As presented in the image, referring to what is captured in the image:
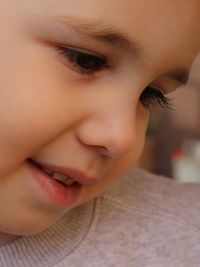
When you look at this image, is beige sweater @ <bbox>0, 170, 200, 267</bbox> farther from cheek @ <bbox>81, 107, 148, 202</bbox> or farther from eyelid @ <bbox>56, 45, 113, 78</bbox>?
eyelid @ <bbox>56, 45, 113, 78</bbox>

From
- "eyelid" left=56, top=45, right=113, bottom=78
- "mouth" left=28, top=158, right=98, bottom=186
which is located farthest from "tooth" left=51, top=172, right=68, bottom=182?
"eyelid" left=56, top=45, right=113, bottom=78

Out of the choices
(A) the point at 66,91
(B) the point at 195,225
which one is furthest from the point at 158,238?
(A) the point at 66,91

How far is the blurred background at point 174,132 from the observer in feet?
5.00

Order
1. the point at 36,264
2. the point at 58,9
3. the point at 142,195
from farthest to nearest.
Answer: the point at 142,195 → the point at 36,264 → the point at 58,9

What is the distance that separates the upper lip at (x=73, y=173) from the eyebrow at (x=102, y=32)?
5.4 inches

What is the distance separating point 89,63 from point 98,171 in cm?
12

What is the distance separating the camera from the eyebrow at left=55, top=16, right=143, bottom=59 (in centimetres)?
47

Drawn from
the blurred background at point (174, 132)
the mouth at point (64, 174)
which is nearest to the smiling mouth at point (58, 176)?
the mouth at point (64, 174)

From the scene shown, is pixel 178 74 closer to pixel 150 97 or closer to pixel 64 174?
pixel 150 97

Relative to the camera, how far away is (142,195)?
0.73m

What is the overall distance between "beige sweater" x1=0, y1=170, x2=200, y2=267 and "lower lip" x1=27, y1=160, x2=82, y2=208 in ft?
0.30

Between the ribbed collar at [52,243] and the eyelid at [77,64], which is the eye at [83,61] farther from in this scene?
the ribbed collar at [52,243]

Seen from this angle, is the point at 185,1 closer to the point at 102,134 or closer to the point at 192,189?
the point at 102,134

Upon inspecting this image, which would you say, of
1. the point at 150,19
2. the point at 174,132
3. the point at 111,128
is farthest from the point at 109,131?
the point at 174,132
